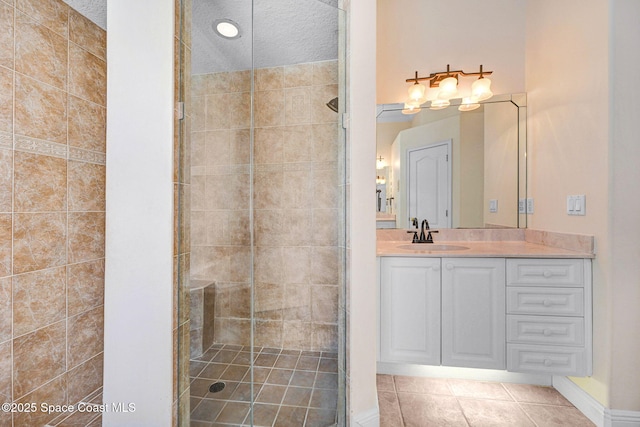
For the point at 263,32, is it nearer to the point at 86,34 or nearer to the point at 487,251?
the point at 86,34

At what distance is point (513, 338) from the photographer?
173 cm

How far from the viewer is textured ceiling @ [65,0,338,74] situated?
4.32ft

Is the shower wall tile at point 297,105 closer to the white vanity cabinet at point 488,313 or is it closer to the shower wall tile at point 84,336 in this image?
the white vanity cabinet at point 488,313

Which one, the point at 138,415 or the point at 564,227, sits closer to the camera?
the point at 138,415

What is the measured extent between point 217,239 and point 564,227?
2.06 meters

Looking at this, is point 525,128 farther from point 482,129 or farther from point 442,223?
point 442,223

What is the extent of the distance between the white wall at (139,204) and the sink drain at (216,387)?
0.16m

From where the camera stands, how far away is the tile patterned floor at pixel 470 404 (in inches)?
62.4

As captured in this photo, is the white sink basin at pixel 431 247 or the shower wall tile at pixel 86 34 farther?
the white sink basin at pixel 431 247

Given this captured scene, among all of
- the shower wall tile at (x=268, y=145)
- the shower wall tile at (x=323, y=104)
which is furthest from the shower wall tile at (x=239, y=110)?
the shower wall tile at (x=323, y=104)

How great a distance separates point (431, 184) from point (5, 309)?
8.56 feet

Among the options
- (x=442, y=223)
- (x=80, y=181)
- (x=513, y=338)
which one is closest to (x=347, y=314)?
(x=513, y=338)

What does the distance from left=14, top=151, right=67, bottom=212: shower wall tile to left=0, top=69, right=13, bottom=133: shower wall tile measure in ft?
0.43

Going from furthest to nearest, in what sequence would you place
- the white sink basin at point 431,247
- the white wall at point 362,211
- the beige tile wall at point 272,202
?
the white sink basin at point 431,247 < the white wall at point 362,211 < the beige tile wall at point 272,202
